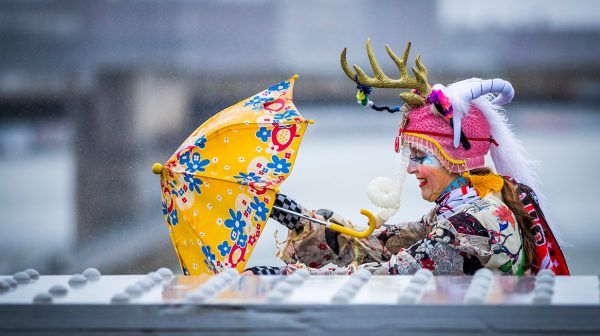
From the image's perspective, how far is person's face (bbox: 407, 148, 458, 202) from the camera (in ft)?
10.2

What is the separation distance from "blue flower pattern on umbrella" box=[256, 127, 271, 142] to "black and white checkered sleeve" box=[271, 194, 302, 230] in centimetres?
21

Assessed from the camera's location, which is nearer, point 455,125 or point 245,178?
point 455,125

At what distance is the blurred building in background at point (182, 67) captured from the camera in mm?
5699

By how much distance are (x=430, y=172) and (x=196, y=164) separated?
0.71 m

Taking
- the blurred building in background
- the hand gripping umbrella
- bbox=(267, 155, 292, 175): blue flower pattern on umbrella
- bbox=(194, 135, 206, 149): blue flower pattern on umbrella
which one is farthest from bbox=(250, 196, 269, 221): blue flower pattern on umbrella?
the blurred building in background

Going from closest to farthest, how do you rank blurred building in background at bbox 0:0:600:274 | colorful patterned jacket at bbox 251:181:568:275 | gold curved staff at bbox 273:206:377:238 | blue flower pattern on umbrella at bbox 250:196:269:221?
colorful patterned jacket at bbox 251:181:568:275, gold curved staff at bbox 273:206:377:238, blue flower pattern on umbrella at bbox 250:196:269:221, blurred building in background at bbox 0:0:600:274

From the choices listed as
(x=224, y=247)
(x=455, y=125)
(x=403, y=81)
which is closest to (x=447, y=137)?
(x=455, y=125)

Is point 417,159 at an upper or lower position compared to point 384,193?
upper

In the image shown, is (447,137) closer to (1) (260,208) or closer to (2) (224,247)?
(1) (260,208)

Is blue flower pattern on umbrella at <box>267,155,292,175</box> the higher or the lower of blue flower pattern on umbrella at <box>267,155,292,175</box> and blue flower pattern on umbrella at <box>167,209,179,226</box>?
the higher

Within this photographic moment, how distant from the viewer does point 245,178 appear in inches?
124

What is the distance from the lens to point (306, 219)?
10.7 ft

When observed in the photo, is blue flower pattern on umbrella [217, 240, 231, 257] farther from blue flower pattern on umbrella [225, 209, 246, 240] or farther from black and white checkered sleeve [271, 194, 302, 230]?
black and white checkered sleeve [271, 194, 302, 230]

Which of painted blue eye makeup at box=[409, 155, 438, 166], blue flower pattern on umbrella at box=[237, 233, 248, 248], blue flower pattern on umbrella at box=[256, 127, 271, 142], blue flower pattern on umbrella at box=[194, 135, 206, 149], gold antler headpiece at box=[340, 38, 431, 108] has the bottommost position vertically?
blue flower pattern on umbrella at box=[237, 233, 248, 248]
